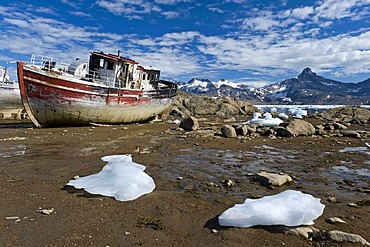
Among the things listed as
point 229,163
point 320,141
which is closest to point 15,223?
point 229,163

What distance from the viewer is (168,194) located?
16.3ft

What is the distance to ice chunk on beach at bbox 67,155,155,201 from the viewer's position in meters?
4.72

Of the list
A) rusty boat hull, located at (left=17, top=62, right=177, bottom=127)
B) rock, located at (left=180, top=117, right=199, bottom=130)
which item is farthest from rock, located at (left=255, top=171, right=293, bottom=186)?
rusty boat hull, located at (left=17, top=62, right=177, bottom=127)

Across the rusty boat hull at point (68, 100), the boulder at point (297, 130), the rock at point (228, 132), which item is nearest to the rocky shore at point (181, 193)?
the rock at point (228, 132)

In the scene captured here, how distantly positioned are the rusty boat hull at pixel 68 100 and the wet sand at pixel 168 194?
6.08 metres

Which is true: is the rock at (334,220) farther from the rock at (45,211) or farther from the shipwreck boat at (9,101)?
the shipwreck boat at (9,101)

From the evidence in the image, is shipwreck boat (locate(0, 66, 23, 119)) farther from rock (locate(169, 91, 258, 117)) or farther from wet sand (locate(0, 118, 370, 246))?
rock (locate(169, 91, 258, 117))

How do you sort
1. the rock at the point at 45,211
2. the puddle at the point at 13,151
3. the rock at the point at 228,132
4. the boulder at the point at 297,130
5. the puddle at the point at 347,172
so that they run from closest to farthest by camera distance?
the rock at the point at 45,211
the puddle at the point at 347,172
the puddle at the point at 13,151
the rock at the point at 228,132
the boulder at the point at 297,130

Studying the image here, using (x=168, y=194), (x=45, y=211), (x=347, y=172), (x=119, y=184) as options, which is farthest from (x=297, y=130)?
(x=45, y=211)

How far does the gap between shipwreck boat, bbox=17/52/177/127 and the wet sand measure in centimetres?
616

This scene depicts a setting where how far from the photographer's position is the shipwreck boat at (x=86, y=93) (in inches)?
587

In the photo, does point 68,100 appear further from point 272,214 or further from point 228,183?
point 272,214

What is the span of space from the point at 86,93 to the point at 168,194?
12762 millimetres

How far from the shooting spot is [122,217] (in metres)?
3.96
